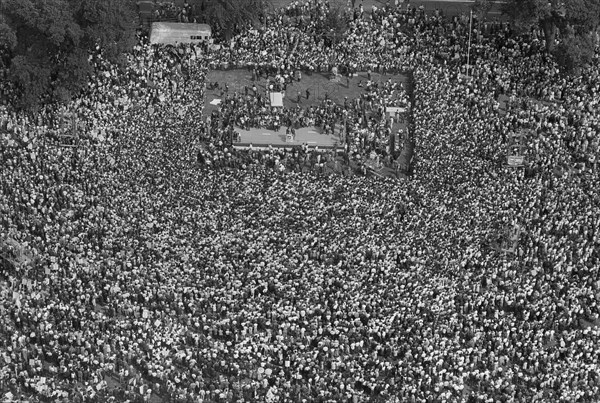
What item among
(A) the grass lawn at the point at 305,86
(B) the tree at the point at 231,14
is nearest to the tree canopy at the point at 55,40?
(A) the grass lawn at the point at 305,86

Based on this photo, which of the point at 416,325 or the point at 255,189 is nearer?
the point at 416,325

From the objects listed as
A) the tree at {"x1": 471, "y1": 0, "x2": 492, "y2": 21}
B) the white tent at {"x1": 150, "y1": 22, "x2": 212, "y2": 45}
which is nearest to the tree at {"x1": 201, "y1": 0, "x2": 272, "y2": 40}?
the white tent at {"x1": 150, "y1": 22, "x2": 212, "y2": 45}

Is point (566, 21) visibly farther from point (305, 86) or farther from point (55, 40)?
point (55, 40)

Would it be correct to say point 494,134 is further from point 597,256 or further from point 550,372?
point 550,372

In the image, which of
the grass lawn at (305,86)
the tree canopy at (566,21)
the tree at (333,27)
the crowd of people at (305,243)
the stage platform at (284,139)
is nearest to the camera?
the crowd of people at (305,243)

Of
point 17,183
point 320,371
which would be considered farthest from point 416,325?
point 17,183

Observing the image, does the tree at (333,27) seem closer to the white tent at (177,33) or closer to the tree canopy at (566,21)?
the white tent at (177,33)

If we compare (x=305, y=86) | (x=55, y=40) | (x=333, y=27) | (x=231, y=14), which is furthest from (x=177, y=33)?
(x=55, y=40)
